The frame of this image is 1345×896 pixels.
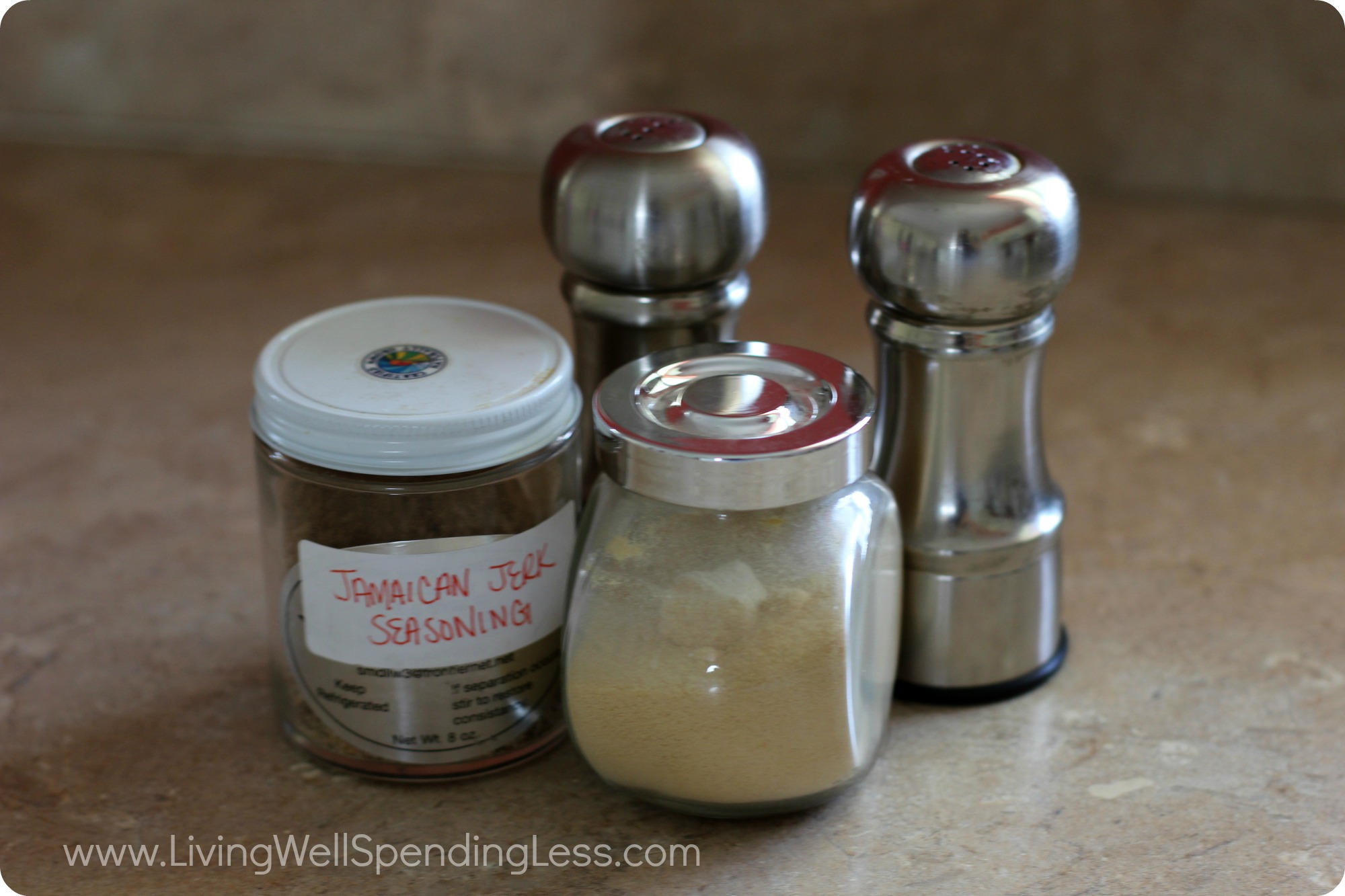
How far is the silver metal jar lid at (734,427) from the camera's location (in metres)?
0.42

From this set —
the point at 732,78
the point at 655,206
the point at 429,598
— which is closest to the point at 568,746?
the point at 429,598

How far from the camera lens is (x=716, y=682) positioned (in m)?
0.44

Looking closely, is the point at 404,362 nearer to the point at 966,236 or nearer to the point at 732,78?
the point at 966,236

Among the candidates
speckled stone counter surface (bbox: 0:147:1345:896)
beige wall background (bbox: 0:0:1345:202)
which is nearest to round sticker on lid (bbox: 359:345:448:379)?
speckled stone counter surface (bbox: 0:147:1345:896)

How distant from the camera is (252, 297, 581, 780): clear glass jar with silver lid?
0.46 meters

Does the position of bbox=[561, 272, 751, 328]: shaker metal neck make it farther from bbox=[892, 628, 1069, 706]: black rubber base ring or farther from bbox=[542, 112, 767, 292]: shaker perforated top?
bbox=[892, 628, 1069, 706]: black rubber base ring

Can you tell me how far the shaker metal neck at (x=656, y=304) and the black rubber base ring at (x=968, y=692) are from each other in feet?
0.52

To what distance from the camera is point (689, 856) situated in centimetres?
47

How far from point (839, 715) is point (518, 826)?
0.38 feet

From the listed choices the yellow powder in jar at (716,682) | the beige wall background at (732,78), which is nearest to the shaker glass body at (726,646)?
the yellow powder in jar at (716,682)

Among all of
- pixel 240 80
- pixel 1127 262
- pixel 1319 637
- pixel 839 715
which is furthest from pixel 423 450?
pixel 240 80

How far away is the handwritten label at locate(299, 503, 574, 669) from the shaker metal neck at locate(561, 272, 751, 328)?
0.08 m

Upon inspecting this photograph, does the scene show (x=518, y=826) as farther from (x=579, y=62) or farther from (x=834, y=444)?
(x=579, y=62)

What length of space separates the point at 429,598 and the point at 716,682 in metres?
0.10
